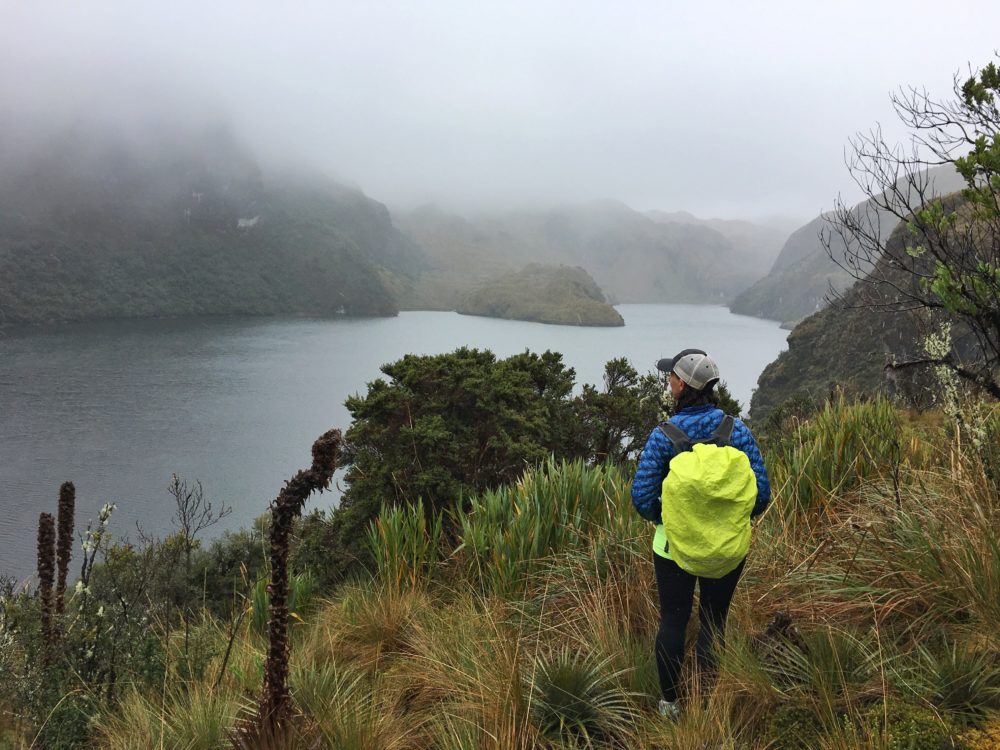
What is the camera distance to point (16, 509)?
3966cm

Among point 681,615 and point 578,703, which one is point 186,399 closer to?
point 578,703

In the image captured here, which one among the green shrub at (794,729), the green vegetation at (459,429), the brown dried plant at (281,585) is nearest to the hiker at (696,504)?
the green shrub at (794,729)

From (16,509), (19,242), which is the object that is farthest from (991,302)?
(19,242)

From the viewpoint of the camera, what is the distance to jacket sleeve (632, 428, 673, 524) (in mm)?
2873

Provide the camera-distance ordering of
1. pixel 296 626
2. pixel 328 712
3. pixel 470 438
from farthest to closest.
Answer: pixel 470 438 < pixel 296 626 < pixel 328 712

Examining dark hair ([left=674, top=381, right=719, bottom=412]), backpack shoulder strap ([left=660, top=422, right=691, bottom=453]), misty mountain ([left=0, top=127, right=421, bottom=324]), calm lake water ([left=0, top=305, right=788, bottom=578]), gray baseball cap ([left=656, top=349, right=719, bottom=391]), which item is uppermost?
misty mountain ([left=0, top=127, right=421, bottom=324])

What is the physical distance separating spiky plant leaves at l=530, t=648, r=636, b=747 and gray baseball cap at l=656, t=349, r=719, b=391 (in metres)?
1.31

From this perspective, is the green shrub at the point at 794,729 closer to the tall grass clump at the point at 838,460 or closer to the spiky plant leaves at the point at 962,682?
the spiky plant leaves at the point at 962,682

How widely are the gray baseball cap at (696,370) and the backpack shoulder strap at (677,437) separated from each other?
0.22 meters

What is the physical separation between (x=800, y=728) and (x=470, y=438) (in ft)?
35.8

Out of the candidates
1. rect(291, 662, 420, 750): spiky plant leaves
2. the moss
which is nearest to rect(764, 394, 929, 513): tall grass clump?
the moss

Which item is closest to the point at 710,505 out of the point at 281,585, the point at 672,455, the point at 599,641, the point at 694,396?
the point at 672,455

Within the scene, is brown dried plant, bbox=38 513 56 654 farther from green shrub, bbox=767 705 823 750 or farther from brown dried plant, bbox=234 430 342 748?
green shrub, bbox=767 705 823 750

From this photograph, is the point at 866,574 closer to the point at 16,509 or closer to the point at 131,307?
the point at 16,509
